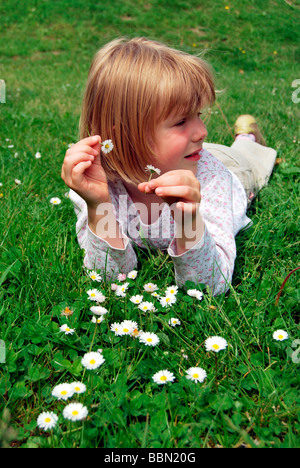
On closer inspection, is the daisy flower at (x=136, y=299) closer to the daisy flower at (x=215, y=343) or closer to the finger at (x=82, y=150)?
the daisy flower at (x=215, y=343)

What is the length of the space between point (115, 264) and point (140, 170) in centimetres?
46

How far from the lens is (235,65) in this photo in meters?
8.26

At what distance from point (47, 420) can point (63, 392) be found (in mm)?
87

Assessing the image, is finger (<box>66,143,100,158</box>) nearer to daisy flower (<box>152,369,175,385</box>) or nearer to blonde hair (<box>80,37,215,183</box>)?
blonde hair (<box>80,37,215,183</box>)

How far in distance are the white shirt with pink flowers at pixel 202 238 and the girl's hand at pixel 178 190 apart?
16 cm

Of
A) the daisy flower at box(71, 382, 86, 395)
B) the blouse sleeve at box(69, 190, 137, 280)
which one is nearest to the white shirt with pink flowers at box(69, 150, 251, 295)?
the blouse sleeve at box(69, 190, 137, 280)

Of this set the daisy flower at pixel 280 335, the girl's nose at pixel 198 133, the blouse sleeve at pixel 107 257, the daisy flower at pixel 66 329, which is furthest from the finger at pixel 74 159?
the daisy flower at pixel 280 335

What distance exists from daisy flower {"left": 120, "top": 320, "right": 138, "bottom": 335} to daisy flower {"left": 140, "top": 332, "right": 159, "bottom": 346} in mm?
40

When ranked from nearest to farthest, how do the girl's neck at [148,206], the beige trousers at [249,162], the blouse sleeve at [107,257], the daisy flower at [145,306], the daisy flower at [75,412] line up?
the daisy flower at [75,412] < the daisy flower at [145,306] < the blouse sleeve at [107,257] < the girl's neck at [148,206] < the beige trousers at [249,162]

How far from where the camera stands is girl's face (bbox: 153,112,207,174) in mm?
1870

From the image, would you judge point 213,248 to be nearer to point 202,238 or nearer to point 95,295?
point 202,238

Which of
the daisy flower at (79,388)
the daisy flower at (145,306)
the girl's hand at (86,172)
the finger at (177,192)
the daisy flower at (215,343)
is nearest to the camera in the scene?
the daisy flower at (79,388)

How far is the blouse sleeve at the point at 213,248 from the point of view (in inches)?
65.5

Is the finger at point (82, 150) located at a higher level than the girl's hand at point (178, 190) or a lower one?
higher
